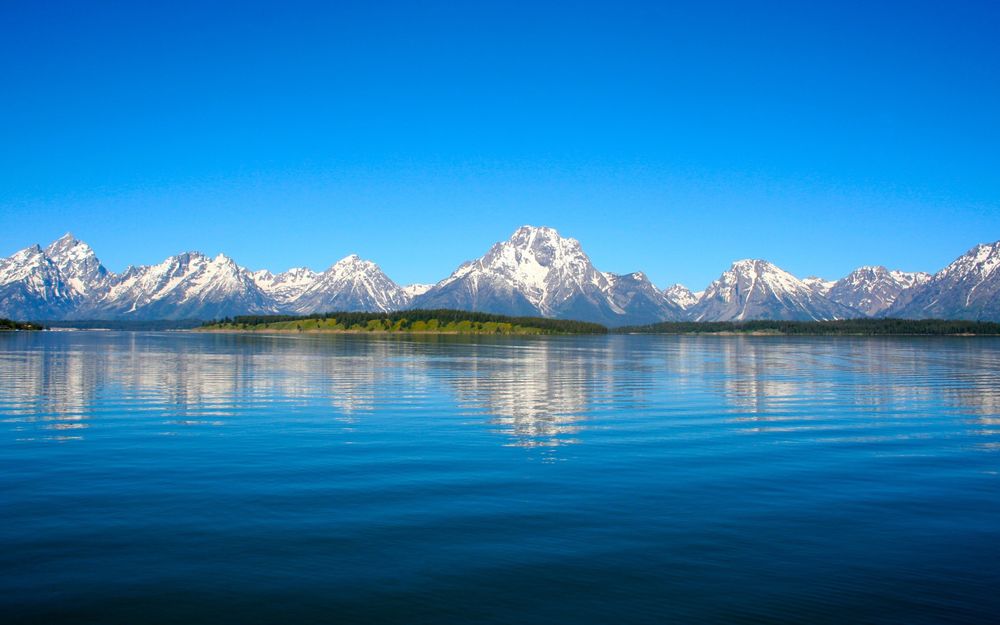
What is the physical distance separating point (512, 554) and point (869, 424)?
1270 inches

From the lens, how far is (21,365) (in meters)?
87.2

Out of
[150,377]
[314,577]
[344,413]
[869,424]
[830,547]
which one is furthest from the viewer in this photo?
[150,377]

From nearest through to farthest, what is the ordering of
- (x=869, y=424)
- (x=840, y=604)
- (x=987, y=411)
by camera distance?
(x=840, y=604) < (x=869, y=424) < (x=987, y=411)

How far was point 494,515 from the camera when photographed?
21703mm

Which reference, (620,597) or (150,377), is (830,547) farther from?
(150,377)

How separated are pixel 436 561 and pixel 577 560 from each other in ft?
10.8

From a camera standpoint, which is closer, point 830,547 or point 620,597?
point 620,597

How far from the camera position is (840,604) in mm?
15438

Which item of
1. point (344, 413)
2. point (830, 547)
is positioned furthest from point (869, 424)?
point (344, 413)

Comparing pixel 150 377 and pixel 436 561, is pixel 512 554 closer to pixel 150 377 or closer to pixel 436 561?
pixel 436 561

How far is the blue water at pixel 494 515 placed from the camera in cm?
1542

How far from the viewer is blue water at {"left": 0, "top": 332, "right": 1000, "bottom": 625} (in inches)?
607

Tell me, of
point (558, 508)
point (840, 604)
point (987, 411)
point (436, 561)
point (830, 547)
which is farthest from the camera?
point (987, 411)

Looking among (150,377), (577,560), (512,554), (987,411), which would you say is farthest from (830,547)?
(150,377)
